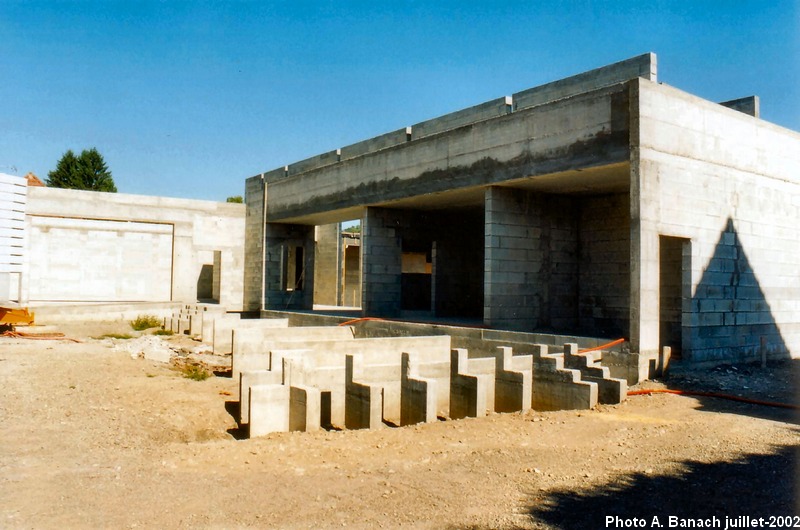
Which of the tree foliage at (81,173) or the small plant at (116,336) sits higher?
the tree foliage at (81,173)

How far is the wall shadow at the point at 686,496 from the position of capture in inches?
229

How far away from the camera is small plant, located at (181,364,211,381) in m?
14.0

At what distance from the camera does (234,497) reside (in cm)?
641

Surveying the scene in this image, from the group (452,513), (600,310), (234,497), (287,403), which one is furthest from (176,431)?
(600,310)

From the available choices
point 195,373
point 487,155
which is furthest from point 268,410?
point 487,155

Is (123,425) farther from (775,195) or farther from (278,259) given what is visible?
(278,259)

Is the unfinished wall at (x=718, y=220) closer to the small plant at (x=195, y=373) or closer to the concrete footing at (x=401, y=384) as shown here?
the concrete footing at (x=401, y=384)

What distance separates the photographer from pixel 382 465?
7824 mm

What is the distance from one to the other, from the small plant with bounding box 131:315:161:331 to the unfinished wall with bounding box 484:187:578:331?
46.6 feet

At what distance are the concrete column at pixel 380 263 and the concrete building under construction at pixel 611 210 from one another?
0.16 feet

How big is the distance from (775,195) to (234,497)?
48.2 ft

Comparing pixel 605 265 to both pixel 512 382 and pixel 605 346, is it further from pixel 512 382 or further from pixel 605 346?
pixel 512 382

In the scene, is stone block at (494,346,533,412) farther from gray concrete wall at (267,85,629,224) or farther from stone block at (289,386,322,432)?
gray concrete wall at (267,85,629,224)

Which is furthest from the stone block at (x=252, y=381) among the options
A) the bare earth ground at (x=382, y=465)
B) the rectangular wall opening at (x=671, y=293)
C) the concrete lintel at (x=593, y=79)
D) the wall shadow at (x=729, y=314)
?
the concrete lintel at (x=593, y=79)
